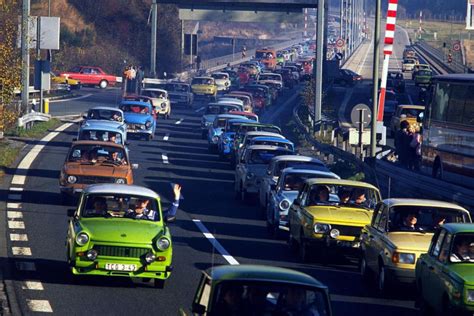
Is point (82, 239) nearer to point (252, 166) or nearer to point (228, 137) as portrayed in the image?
point (252, 166)

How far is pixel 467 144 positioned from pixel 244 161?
5970mm

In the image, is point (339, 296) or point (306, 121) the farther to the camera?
point (306, 121)

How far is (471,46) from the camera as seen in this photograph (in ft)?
490

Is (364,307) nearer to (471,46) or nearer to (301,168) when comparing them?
(301,168)

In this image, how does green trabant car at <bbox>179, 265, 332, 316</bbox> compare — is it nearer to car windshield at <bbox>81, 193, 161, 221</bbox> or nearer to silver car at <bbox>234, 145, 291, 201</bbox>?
car windshield at <bbox>81, 193, 161, 221</bbox>

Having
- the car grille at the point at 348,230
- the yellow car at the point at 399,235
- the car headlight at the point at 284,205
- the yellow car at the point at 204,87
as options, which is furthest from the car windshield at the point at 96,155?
the yellow car at the point at 204,87

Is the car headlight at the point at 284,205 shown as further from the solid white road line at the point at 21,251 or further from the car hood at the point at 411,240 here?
the car hood at the point at 411,240

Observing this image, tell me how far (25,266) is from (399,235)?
5.80m

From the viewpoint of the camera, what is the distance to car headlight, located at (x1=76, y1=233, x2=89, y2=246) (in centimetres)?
1702

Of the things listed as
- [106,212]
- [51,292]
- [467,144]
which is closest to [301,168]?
[467,144]

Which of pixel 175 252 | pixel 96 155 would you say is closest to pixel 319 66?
pixel 96 155

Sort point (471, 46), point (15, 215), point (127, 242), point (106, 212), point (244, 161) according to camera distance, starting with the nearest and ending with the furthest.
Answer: point (127, 242)
point (106, 212)
point (15, 215)
point (244, 161)
point (471, 46)

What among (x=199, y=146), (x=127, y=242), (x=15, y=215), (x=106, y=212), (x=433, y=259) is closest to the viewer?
(x=433, y=259)

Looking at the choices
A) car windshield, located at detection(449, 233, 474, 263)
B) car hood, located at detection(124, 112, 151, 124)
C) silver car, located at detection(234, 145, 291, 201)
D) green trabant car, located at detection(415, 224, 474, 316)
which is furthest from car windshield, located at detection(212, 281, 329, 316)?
car hood, located at detection(124, 112, 151, 124)
